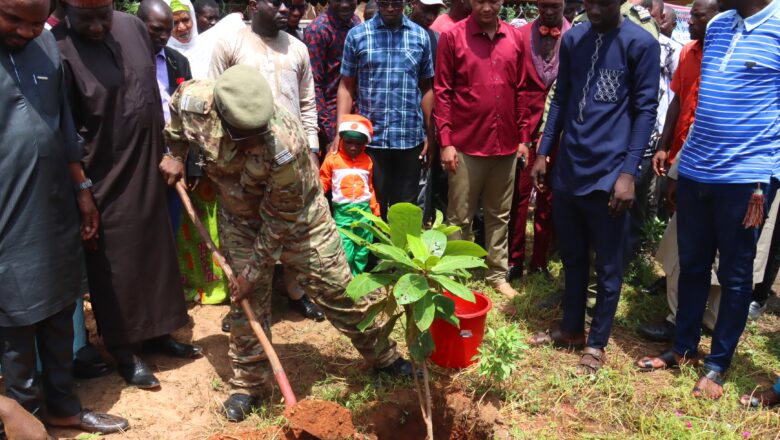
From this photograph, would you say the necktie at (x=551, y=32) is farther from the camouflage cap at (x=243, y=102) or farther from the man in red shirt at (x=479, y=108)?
the camouflage cap at (x=243, y=102)

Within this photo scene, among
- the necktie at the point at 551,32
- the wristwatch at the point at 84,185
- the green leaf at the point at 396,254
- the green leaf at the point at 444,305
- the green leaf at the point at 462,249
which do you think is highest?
the necktie at the point at 551,32

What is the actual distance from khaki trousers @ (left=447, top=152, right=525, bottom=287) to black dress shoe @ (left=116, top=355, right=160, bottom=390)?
2.40 metres

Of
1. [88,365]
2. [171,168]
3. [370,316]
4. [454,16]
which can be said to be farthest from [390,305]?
[454,16]

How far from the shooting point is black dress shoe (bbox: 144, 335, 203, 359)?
3812 mm

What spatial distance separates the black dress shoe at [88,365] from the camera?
3.51m

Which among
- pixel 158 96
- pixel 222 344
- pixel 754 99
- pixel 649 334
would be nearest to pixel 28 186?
pixel 158 96

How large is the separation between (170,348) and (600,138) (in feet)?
9.60

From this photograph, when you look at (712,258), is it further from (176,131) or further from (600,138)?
(176,131)

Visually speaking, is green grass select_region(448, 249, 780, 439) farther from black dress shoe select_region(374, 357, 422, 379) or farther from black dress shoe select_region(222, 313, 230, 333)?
black dress shoe select_region(222, 313, 230, 333)

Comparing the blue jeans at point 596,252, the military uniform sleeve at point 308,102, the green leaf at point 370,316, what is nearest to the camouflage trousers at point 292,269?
the green leaf at point 370,316

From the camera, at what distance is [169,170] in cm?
324

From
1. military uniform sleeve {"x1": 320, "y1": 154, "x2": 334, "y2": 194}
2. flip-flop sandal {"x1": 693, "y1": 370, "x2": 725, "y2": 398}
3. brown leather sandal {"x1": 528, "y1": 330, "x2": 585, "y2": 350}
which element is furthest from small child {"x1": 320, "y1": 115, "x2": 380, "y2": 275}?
flip-flop sandal {"x1": 693, "y1": 370, "x2": 725, "y2": 398}

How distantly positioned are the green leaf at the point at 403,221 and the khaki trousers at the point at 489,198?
5.65 feet

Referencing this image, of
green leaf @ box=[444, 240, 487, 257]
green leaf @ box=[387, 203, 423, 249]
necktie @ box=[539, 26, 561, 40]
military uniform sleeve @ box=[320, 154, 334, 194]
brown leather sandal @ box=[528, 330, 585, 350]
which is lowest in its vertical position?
brown leather sandal @ box=[528, 330, 585, 350]
